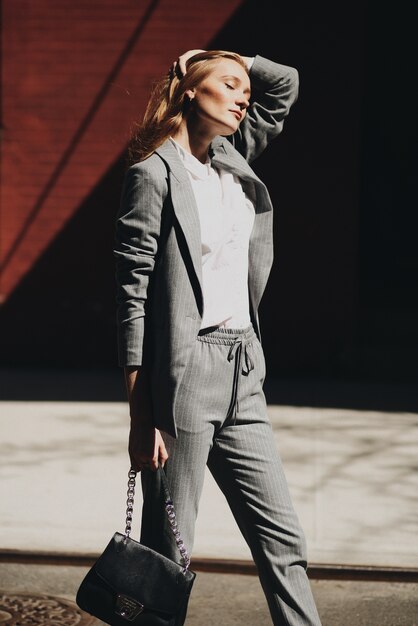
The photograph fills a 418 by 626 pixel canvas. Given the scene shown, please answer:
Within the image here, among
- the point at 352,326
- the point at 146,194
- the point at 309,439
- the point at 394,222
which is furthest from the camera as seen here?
the point at 394,222

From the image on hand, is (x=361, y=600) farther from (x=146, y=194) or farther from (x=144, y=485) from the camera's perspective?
(x=146, y=194)

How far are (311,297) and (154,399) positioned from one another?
727 centimetres

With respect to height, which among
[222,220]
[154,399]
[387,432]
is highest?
[222,220]

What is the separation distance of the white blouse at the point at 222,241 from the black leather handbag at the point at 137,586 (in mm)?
485

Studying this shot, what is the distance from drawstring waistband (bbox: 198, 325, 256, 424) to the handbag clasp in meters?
0.58

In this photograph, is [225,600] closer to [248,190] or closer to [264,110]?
[248,190]

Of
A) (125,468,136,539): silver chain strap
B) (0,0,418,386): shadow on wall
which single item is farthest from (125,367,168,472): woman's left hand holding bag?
(0,0,418,386): shadow on wall

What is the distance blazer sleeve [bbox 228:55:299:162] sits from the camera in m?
3.46

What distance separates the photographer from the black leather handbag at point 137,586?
117 inches

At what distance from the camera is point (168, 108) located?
307 centimetres

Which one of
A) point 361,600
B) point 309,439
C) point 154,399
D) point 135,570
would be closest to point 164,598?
point 135,570

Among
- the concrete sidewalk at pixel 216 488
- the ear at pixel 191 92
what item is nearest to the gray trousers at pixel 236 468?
the ear at pixel 191 92

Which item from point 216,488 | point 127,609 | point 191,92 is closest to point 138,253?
point 191,92

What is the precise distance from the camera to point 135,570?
298cm
